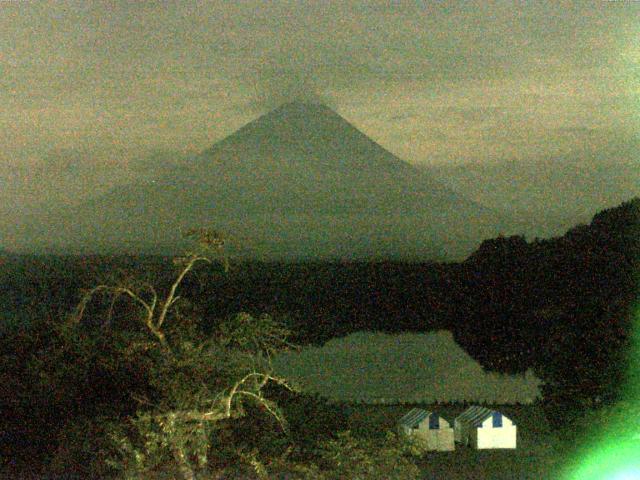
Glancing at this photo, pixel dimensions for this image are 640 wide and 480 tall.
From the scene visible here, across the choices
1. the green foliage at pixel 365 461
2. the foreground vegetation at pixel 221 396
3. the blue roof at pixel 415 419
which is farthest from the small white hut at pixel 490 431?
the green foliage at pixel 365 461

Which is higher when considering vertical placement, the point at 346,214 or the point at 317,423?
the point at 346,214

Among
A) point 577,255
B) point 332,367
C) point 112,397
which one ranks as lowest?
point 332,367

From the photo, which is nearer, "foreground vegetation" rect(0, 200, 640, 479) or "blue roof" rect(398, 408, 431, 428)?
"foreground vegetation" rect(0, 200, 640, 479)

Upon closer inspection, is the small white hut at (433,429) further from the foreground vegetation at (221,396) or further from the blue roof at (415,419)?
the foreground vegetation at (221,396)

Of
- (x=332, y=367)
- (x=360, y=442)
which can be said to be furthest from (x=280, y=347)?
(x=332, y=367)

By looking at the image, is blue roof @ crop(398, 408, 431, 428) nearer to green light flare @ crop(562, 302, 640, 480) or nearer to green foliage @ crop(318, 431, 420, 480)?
green light flare @ crop(562, 302, 640, 480)

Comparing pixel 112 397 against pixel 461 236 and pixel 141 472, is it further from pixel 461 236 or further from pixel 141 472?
pixel 461 236

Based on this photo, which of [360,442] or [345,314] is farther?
[345,314]

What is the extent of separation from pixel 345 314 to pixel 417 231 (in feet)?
49.5

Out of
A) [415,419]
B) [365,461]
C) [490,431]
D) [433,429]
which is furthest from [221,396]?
[490,431]

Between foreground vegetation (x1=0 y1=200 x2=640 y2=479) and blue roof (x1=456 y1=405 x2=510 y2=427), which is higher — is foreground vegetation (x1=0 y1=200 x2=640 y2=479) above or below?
above

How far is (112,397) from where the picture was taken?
20.0ft

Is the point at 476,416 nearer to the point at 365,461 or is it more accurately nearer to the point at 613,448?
the point at 613,448

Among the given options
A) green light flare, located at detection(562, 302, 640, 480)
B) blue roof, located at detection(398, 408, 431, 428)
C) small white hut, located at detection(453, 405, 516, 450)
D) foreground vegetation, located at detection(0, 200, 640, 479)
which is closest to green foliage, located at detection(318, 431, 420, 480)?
foreground vegetation, located at detection(0, 200, 640, 479)
